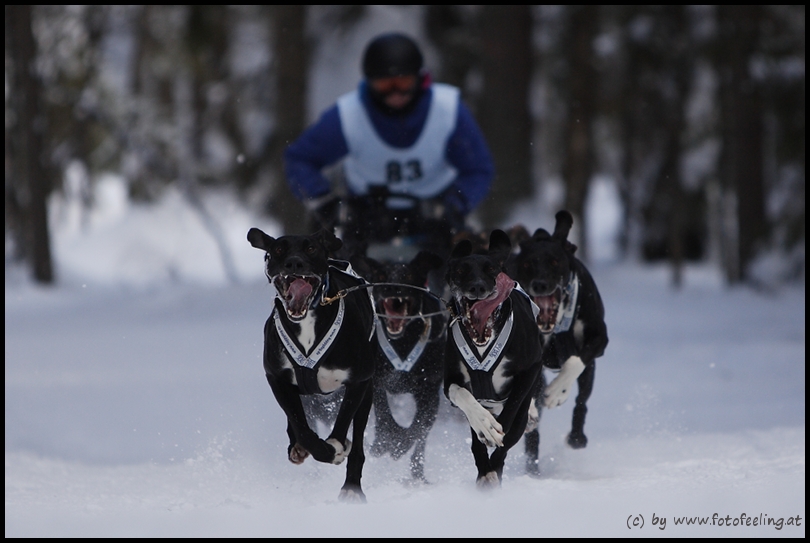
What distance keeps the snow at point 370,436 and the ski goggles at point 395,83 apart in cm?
149

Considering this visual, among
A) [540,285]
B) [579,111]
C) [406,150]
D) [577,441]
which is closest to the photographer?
[540,285]

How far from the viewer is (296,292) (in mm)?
4016

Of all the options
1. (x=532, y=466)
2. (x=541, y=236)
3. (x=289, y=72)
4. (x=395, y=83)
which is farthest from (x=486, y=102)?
(x=532, y=466)

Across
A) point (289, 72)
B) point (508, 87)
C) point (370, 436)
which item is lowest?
point (370, 436)

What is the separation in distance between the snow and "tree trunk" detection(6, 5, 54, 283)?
0.93 meters

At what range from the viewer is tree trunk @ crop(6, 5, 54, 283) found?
14.8m

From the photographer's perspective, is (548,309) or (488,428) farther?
(548,309)

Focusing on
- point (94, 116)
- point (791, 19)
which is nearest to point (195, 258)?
point (94, 116)

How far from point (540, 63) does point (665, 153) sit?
123 inches

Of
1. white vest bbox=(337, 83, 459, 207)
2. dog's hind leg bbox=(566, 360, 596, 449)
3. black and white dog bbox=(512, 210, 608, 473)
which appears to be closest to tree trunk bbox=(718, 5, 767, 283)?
white vest bbox=(337, 83, 459, 207)

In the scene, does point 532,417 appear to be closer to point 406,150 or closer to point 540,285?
point 540,285

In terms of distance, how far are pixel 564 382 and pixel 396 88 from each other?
7.58 ft

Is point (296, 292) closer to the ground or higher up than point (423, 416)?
higher up

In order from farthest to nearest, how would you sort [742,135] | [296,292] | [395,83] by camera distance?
[742,135] < [395,83] < [296,292]
